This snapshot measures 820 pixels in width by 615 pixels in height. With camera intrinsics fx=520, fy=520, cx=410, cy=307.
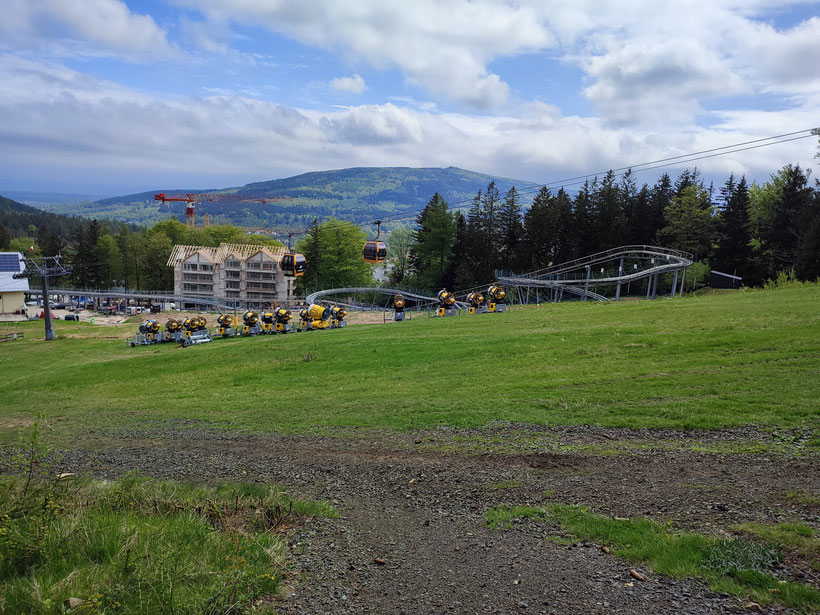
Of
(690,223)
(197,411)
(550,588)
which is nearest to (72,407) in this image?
(197,411)

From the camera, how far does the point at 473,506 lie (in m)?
8.17

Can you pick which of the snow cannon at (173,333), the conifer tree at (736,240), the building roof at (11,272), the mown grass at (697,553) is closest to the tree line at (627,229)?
the conifer tree at (736,240)

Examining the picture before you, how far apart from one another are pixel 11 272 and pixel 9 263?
3.30 metres

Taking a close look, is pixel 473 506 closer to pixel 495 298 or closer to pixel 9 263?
pixel 495 298

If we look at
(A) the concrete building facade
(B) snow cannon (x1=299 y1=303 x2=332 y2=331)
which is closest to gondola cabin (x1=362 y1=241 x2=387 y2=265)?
(B) snow cannon (x1=299 y1=303 x2=332 y2=331)

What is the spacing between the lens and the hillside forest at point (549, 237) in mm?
56594

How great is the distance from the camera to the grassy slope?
13023mm

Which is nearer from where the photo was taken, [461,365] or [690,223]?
[461,365]

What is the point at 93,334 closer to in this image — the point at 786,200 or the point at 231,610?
the point at 231,610

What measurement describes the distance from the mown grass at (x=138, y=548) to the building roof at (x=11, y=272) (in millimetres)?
100277

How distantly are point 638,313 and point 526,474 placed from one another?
21.5 m

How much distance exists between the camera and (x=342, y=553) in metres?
6.80

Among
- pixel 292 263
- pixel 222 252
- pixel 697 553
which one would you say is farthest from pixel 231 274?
pixel 697 553

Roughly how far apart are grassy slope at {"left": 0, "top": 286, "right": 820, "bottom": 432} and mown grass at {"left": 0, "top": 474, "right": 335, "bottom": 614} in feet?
20.5
